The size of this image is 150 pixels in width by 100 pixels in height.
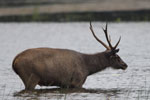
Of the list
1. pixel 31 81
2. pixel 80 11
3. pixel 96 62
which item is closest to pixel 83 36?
pixel 80 11

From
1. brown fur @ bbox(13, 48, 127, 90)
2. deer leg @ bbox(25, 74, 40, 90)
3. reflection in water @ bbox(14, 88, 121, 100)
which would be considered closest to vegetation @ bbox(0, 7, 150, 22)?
brown fur @ bbox(13, 48, 127, 90)

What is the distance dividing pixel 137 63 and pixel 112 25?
13.3 metres

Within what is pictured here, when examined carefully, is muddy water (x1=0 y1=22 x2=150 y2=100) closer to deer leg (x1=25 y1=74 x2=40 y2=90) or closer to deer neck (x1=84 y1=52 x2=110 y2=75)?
deer leg (x1=25 y1=74 x2=40 y2=90)

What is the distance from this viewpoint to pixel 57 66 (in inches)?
500

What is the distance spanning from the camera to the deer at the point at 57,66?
40.3ft

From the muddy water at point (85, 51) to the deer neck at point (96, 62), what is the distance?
0.45 m

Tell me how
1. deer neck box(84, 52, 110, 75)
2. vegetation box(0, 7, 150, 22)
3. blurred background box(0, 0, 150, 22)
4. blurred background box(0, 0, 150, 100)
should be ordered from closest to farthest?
blurred background box(0, 0, 150, 100) < deer neck box(84, 52, 110, 75) < vegetation box(0, 7, 150, 22) < blurred background box(0, 0, 150, 22)

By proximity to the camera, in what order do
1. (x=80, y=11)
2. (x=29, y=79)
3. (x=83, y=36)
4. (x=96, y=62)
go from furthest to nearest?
1. (x=80, y=11)
2. (x=83, y=36)
3. (x=96, y=62)
4. (x=29, y=79)

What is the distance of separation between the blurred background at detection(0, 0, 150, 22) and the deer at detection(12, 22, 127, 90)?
1757cm

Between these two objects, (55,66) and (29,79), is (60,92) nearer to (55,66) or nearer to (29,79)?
(55,66)

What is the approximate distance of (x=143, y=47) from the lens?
21891mm

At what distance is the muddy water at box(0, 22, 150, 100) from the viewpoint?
12445 mm

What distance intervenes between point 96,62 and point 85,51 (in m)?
7.50

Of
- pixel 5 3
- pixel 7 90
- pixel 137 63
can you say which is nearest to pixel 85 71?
pixel 7 90
